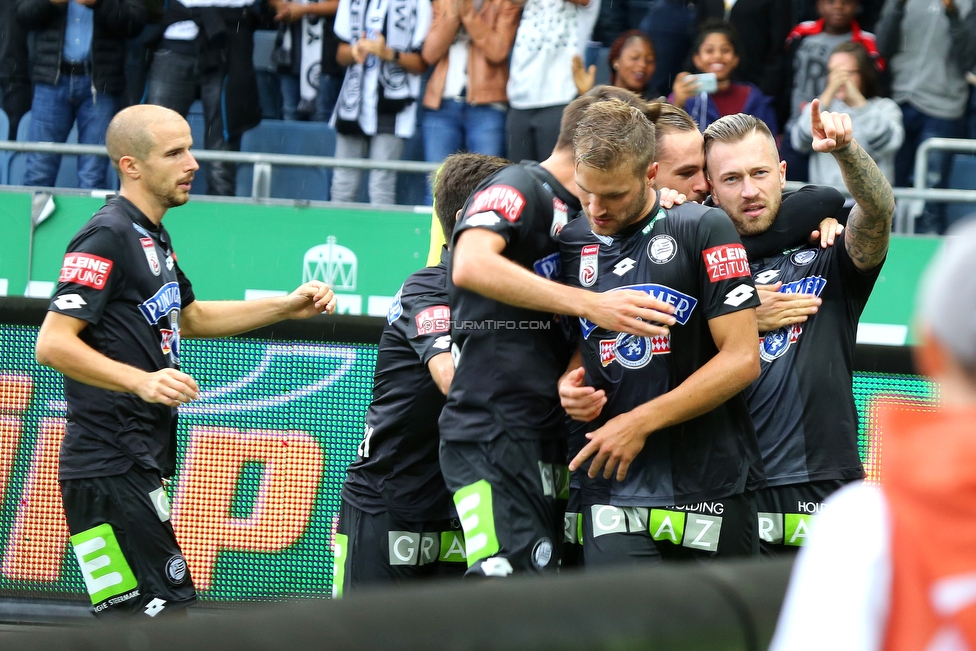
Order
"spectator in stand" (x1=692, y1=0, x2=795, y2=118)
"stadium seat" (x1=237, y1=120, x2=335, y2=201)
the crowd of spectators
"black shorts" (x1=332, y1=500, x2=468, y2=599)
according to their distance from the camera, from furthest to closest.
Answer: "stadium seat" (x1=237, y1=120, x2=335, y2=201) < "spectator in stand" (x1=692, y1=0, x2=795, y2=118) < the crowd of spectators < "black shorts" (x1=332, y1=500, x2=468, y2=599)

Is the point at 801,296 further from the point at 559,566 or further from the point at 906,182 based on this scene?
the point at 906,182

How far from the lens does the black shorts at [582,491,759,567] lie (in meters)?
3.52

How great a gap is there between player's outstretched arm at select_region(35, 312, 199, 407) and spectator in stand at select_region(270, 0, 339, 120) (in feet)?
17.6

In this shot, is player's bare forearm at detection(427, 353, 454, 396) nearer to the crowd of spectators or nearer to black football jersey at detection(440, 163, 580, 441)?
black football jersey at detection(440, 163, 580, 441)

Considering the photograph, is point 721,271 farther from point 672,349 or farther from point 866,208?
point 866,208

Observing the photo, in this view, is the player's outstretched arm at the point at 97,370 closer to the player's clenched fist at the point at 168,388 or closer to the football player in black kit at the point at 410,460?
the player's clenched fist at the point at 168,388

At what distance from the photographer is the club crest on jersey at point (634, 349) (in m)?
3.55

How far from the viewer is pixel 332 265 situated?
24.8ft

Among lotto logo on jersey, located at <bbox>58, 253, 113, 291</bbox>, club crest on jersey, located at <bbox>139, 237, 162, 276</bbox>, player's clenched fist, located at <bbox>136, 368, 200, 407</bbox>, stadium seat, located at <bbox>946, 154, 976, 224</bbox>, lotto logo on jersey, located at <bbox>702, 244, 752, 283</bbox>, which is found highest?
stadium seat, located at <bbox>946, 154, 976, 224</bbox>

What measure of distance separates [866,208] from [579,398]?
1.30m

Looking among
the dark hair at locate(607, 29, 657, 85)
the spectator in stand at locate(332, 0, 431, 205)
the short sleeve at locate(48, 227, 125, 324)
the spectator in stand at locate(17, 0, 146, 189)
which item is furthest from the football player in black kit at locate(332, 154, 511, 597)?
the spectator in stand at locate(17, 0, 146, 189)

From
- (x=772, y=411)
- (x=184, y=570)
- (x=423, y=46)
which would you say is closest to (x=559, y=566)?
(x=772, y=411)

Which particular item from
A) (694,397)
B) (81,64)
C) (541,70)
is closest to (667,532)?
(694,397)

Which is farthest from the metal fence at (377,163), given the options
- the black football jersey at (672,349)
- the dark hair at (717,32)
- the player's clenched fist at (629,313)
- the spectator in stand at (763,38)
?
the player's clenched fist at (629,313)
